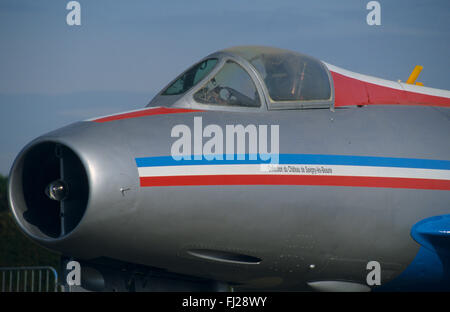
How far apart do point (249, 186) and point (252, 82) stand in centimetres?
124

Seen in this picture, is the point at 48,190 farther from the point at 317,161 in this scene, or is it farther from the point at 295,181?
the point at 317,161

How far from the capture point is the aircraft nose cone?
611cm

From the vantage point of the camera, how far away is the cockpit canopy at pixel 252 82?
22.6 ft

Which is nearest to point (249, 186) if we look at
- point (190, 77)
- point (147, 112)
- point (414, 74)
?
point (147, 112)

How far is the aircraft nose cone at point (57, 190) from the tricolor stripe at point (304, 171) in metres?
0.71

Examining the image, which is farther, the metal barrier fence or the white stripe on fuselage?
the metal barrier fence

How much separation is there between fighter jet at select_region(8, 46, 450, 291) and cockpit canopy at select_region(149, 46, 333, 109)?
0.02m

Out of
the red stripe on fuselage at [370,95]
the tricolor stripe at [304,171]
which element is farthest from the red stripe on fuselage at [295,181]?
the red stripe on fuselage at [370,95]

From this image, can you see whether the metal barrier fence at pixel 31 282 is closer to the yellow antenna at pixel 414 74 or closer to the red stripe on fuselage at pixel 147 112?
the red stripe on fuselage at pixel 147 112

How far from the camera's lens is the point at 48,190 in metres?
6.15

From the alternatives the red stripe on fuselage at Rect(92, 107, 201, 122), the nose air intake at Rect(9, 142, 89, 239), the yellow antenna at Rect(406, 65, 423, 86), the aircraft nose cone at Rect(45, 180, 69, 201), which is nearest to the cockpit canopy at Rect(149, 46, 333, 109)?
the red stripe on fuselage at Rect(92, 107, 201, 122)

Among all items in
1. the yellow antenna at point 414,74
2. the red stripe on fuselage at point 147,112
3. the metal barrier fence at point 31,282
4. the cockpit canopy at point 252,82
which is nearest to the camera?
the red stripe on fuselage at point 147,112

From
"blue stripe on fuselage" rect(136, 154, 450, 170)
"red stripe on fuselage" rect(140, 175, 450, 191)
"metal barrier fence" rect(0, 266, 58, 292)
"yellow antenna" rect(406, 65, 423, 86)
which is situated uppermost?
"yellow antenna" rect(406, 65, 423, 86)

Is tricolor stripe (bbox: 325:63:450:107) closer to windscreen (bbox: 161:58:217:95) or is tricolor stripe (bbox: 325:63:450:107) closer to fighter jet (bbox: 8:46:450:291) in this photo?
fighter jet (bbox: 8:46:450:291)
